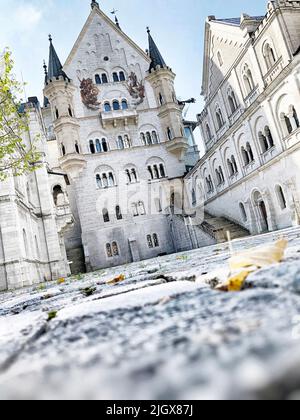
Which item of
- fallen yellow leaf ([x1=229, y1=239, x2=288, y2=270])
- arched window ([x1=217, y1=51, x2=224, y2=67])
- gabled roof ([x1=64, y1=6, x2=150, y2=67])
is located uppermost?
gabled roof ([x1=64, y1=6, x2=150, y2=67])

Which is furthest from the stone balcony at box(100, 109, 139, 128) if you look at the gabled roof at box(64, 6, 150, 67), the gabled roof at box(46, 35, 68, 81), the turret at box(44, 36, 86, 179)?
the gabled roof at box(64, 6, 150, 67)

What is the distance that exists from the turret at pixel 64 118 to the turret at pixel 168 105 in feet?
27.2

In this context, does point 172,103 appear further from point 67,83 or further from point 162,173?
point 67,83

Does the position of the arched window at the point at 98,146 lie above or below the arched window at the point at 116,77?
below

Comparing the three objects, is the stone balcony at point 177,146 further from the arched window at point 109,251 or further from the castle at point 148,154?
the arched window at point 109,251

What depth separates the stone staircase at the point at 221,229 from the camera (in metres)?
20.9

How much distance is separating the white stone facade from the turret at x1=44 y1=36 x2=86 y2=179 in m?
11.4

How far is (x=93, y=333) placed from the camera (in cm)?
99

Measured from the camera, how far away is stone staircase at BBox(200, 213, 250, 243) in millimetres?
20891

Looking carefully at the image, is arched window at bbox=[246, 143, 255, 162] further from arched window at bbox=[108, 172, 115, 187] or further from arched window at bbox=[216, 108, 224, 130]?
arched window at bbox=[108, 172, 115, 187]

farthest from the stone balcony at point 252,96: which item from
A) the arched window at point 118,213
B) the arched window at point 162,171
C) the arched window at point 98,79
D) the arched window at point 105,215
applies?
the arched window at point 98,79

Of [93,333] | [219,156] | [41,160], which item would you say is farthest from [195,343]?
[219,156]

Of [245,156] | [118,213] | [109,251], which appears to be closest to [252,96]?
[245,156]

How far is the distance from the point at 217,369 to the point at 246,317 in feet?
1.02
